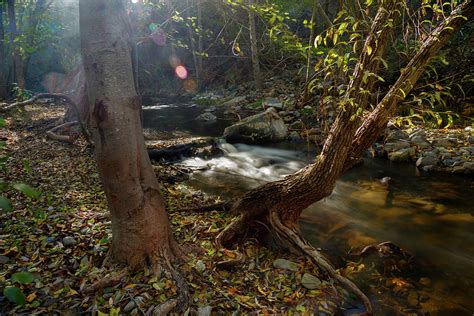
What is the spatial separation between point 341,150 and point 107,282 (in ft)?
8.80

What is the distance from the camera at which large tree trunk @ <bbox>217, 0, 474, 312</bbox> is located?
9.18ft

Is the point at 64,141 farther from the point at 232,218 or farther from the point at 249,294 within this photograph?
the point at 249,294

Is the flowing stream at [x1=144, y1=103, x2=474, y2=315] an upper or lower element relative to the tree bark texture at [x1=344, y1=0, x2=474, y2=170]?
lower

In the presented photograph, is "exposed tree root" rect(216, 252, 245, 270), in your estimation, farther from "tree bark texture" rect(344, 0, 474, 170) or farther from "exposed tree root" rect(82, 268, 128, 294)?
"tree bark texture" rect(344, 0, 474, 170)

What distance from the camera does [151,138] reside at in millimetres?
10602

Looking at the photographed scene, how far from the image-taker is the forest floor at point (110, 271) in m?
2.73

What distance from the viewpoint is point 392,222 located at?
5629 mm

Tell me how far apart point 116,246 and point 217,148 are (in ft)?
22.4

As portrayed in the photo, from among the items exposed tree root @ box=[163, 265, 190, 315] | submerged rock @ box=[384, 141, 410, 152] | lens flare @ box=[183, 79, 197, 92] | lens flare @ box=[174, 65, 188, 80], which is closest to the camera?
exposed tree root @ box=[163, 265, 190, 315]

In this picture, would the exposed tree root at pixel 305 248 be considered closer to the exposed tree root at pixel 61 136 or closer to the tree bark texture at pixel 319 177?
the tree bark texture at pixel 319 177

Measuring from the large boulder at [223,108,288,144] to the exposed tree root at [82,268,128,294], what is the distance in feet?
25.8

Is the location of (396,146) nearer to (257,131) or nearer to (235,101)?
(257,131)

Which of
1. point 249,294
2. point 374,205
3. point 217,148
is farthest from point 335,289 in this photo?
point 217,148

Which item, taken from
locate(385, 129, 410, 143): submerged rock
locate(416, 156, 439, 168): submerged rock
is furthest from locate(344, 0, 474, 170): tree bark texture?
locate(385, 129, 410, 143): submerged rock
